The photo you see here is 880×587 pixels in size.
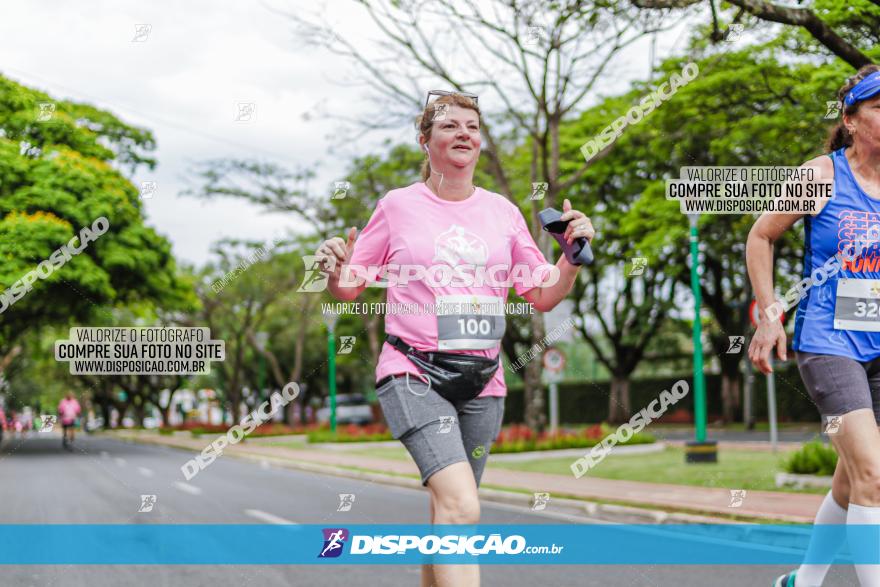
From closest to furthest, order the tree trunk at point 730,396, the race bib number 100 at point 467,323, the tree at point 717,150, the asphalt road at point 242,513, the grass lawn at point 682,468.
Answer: the race bib number 100 at point 467,323, the asphalt road at point 242,513, the grass lawn at point 682,468, the tree at point 717,150, the tree trunk at point 730,396

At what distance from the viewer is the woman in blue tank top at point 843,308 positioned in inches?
131

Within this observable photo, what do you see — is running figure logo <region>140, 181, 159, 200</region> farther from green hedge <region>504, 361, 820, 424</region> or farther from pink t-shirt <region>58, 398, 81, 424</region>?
green hedge <region>504, 361, 820, 424</region>

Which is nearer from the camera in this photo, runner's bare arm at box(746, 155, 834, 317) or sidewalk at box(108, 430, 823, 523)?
runner's bare arm at box(746, 155, 834, 317)

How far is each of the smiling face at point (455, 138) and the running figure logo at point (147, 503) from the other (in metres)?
7.45

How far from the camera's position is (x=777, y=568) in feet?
18.9

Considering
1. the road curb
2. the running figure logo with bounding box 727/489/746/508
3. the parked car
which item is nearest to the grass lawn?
the running figure logo with bounding box 727/489/746/508

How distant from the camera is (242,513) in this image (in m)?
9.24

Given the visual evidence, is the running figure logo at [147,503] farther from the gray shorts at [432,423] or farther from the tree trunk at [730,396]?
the tree trunk at [730,396]

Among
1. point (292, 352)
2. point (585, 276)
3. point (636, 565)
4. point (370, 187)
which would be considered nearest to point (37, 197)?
point (636, 565)

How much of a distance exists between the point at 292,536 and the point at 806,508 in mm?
4260

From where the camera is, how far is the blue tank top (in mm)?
3463

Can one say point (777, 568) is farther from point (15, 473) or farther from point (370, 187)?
point (370, 187)

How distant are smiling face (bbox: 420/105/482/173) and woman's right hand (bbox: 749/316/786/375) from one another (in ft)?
4.10

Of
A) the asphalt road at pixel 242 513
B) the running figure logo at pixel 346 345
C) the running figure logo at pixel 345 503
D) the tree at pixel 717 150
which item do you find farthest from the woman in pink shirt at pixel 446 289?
the tree at pixel 717 150
